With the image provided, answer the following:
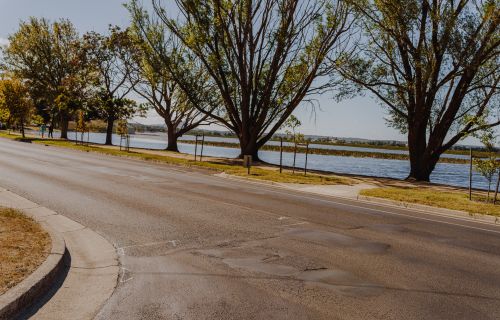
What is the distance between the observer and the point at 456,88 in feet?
76.9

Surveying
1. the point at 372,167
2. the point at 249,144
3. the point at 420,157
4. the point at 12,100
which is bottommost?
the point at 372,167

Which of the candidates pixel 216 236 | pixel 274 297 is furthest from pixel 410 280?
pixel 216 236

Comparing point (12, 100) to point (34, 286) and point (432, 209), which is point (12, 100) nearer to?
point (432, 209)

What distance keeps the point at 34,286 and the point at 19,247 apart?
1.56m

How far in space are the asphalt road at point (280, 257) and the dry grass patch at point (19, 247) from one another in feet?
3.72

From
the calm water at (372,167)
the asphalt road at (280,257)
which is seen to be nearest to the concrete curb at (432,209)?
the asphalt road at (280,257)

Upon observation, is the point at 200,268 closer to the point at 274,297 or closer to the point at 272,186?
the point at 274,297

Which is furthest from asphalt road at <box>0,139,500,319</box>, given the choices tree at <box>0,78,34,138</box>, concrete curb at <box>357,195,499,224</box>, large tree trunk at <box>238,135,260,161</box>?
tree at <box>0,78,34,138</box>

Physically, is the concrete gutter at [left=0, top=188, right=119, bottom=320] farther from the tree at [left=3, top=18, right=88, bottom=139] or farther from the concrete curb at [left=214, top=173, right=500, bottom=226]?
the tree at [left=3, top=18, right=88, bottom=139]

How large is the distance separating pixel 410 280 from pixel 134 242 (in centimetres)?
467

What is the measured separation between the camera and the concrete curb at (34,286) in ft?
14.1

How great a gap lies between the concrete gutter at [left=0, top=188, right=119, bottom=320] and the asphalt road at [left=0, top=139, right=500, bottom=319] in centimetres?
21

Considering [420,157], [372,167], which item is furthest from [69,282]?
[372,167]

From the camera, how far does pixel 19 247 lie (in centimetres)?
604
